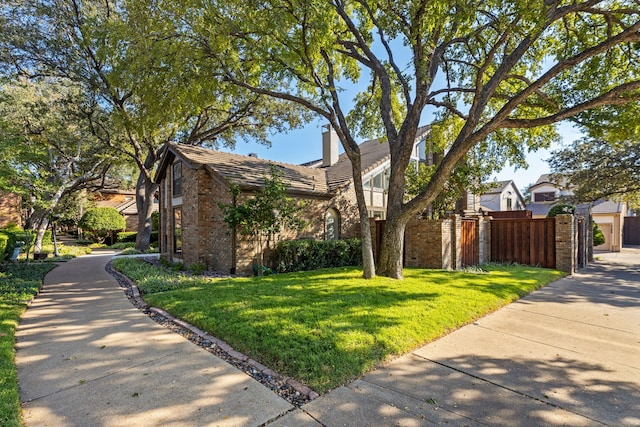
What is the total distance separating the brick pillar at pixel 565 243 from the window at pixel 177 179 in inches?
564

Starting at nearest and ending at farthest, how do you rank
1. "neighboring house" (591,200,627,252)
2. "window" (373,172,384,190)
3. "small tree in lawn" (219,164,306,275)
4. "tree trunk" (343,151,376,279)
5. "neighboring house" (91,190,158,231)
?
"tree trunk" (343,151,376,279)
"small tree in lawn" (219,164,306,275)
"window" (373,172,384,190)
"neighboring house" (591,200,627,252)
"neighboring house" (91,190,158,231)

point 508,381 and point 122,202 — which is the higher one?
point 122,202

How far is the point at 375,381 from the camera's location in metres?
3.40

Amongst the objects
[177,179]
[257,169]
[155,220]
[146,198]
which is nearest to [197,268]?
[177,179]

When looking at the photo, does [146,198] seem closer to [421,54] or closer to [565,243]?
[421,54]

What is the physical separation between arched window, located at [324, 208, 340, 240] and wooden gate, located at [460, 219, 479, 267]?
17.4ft

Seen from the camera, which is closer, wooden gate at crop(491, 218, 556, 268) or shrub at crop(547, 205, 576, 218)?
wooden gate at crop(491, 218, 556, 268)

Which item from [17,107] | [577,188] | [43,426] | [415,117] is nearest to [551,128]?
[415,117]

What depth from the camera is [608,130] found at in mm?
8398

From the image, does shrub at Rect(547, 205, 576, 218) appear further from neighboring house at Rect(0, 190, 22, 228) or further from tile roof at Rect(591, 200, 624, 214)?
neighboring house at Rect(0, 190, 22, 228)

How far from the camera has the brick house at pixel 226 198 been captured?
35.2ft

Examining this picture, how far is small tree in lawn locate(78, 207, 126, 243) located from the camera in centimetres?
2352

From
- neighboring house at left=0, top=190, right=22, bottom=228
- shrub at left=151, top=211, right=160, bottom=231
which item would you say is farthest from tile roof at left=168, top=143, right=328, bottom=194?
neighboring house at left=0, top=190, right=22, bottom=228

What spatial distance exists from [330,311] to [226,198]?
264 inches
